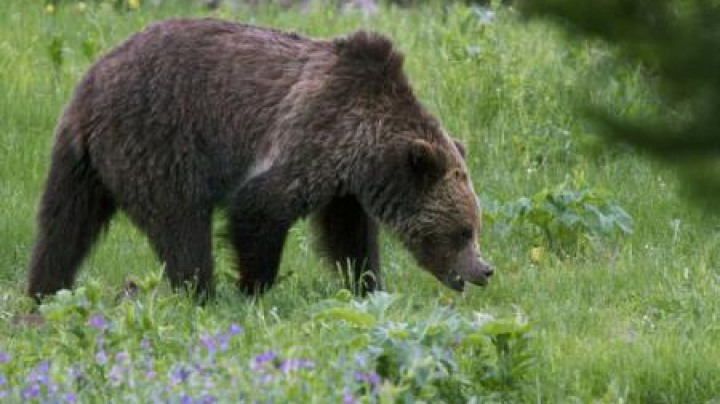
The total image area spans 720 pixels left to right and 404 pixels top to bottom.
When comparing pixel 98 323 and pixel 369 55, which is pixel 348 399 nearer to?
pixel 98 323

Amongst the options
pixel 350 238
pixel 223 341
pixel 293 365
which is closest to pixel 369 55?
pixel 350 238

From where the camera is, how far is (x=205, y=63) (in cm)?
783

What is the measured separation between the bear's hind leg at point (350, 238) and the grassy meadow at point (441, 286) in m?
0.17

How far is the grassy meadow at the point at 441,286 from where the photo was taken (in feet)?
18.0

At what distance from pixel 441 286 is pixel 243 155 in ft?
4.41

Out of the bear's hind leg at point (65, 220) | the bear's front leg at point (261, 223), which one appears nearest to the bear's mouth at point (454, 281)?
the bear's front leg at point (261, 223)

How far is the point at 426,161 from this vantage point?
306 inches

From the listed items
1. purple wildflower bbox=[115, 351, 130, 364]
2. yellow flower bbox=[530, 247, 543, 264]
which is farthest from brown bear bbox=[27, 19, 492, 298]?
purple wildflower bbox=[115, 351, 130, 364]

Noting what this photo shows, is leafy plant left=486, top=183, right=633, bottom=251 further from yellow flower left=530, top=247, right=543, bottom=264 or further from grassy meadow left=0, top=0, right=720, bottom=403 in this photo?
yellow flower left=530, top=247, right=543, bottom=264

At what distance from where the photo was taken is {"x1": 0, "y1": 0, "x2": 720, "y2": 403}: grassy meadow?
18.0 ft

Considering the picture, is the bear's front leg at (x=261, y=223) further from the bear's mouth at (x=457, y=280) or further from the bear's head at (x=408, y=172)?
the bear's mouth at (x=457, y=280)

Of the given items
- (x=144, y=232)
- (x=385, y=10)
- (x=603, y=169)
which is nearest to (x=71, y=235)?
(x=144, y=232)

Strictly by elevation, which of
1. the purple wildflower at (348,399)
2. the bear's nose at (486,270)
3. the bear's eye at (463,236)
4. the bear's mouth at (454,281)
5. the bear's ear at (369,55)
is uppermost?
the bear's ear at (369,55)

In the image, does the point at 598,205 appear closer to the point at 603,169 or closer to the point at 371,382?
the point at 603,169
